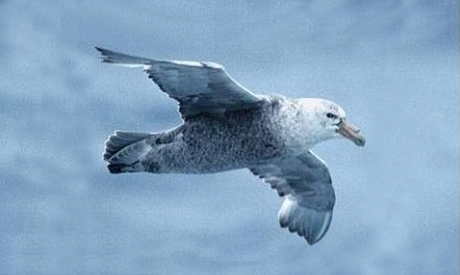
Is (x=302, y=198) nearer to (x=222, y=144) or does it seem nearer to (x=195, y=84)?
(x=222, y=144)

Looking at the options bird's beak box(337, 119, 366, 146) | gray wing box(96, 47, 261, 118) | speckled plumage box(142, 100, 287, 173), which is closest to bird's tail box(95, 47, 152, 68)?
gray wing box(96, 47, 261, 118)

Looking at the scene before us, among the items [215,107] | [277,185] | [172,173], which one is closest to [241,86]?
[215,107]

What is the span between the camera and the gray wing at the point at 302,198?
13.8 m

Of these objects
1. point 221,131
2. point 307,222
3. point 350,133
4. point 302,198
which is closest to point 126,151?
point 221,131

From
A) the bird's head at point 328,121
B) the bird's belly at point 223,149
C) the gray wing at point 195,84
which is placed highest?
the gray wing at point 195,84

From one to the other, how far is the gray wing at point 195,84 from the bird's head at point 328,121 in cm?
57

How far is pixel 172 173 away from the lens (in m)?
11.9

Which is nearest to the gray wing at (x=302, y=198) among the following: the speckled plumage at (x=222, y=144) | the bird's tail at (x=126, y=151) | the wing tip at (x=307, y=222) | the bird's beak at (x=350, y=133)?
the wing tip at (x=307, y=222)

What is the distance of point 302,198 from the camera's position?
14.0 meters

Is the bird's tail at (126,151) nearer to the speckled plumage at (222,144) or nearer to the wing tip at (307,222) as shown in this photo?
the speckled plumage at (222,144)

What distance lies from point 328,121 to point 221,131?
3.74ft

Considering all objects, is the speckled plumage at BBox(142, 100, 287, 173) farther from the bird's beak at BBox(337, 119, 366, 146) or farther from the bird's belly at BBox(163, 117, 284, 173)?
the bird's beak at BBox(337, 119, 366, 146)

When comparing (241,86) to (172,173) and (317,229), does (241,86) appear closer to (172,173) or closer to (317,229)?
(172,173)

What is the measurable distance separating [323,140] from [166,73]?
1.87 meters
